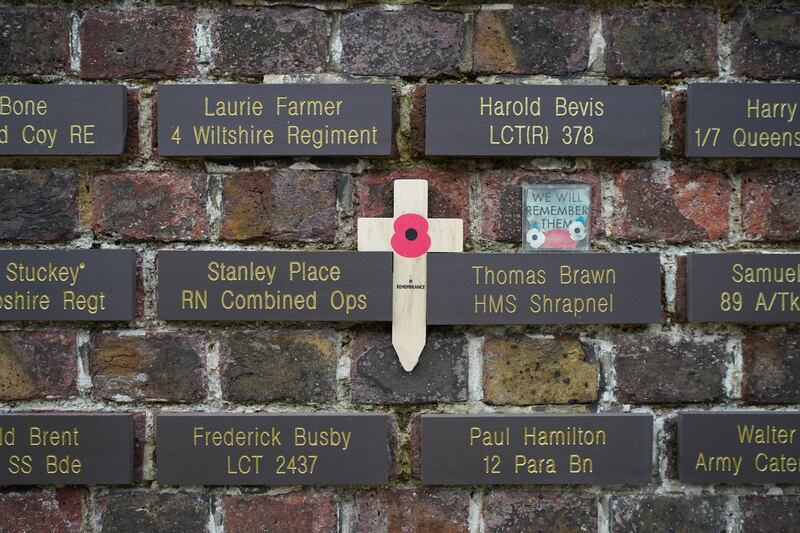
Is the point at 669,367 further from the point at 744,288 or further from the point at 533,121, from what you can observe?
the point at 533,121

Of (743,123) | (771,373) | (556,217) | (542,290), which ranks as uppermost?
(743,123)

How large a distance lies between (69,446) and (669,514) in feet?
2.85

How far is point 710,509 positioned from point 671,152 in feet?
1.72

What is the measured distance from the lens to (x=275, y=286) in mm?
892

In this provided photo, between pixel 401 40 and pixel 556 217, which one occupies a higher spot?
pixel 401 40

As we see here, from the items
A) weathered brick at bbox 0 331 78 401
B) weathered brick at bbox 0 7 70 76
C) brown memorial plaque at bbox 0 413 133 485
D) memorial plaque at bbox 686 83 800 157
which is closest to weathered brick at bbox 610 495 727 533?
memorial plaque at bbox 686 83 800 157

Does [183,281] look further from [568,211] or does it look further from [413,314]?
[568,211]

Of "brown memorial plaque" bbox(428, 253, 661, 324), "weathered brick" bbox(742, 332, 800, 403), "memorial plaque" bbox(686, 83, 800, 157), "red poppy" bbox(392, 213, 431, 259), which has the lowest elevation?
"weathered brick" bbox(742, 332, 800, 403)

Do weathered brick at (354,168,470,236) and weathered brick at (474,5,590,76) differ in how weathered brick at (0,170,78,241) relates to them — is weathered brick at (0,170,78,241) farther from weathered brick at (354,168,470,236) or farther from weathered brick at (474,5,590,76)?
weathered brick at (474,5,590,76)

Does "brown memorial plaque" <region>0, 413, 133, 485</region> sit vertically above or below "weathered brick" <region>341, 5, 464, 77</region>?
below

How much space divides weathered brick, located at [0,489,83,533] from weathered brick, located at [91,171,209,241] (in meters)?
0.39

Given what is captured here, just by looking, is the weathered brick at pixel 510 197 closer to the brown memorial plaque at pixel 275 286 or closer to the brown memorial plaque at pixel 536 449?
the brown memorial plaque at pixel 275 286

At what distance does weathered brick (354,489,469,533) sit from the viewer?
2.98 ft

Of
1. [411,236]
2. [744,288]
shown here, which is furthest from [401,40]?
[744,288]
